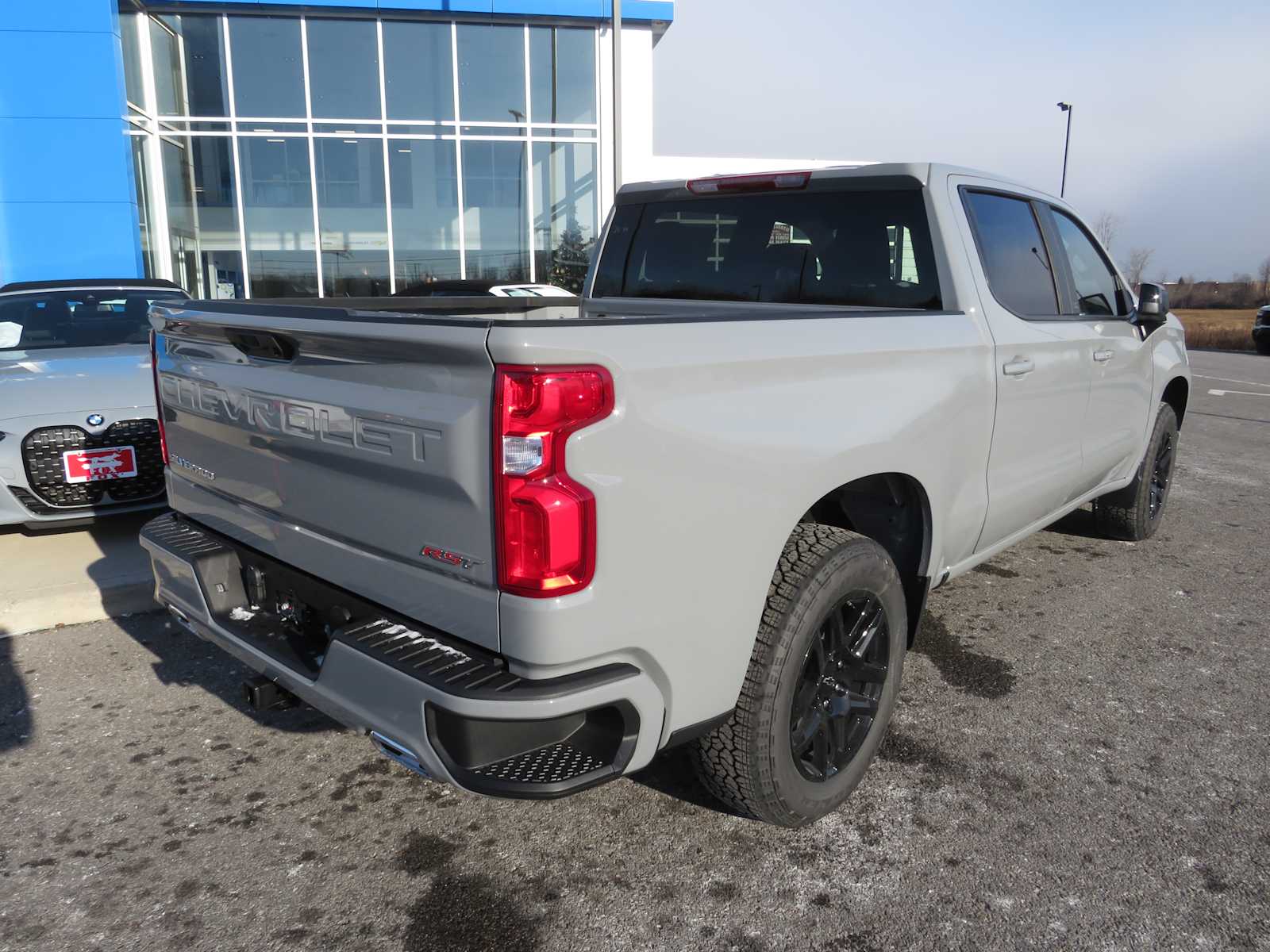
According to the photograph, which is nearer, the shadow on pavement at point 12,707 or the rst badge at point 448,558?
the rst badge at point 448,558

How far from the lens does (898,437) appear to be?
2.75 m

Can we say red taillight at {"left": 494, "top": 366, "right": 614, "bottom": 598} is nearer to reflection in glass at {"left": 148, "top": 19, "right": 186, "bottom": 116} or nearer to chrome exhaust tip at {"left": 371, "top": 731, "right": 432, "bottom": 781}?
chrome exhaust tip at {"left": 371, "top": 731, "right": 432, "bottom": 781}

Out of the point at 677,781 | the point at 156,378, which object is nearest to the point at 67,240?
the point at 156,378

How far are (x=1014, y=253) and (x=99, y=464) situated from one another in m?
4.31

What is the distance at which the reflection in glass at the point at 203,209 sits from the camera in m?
17.2

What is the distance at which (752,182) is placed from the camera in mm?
3805

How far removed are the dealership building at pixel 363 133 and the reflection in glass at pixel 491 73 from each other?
30 mm

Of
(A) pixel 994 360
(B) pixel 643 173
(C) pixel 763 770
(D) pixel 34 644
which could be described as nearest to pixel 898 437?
(A) pixel 994 360

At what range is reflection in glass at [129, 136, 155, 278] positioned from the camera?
16453mm

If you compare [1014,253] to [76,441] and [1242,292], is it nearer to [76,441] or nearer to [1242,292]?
[76,441]

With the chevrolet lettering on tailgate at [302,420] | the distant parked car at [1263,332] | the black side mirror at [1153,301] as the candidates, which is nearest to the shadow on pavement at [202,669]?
the chevrolet lettering on tailgate at [302,420]

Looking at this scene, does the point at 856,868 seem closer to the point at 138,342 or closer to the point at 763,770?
the point at 763,770

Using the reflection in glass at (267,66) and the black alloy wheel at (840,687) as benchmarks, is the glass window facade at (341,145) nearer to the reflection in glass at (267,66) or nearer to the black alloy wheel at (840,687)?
the reflection in glass at (267,66)

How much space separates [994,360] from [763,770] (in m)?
1.67
